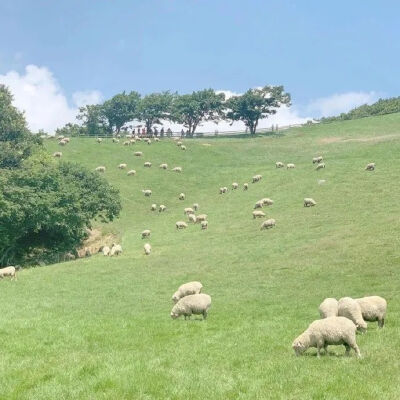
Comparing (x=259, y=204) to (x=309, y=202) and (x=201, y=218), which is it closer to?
(x=309, y=202)

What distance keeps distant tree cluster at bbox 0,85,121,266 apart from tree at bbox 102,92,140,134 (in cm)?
8671

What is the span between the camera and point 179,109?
13188 centimetres

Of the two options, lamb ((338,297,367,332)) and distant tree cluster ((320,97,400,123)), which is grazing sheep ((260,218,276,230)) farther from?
distant tree cluster ((320,97,400,123))

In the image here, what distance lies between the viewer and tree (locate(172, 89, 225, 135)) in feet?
424

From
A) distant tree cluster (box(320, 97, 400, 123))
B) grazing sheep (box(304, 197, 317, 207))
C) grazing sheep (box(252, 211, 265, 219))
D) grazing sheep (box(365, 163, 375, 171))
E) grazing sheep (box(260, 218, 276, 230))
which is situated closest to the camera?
grazing sheep (box(260, 218, 276, 230))

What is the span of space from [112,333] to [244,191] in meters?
45.8

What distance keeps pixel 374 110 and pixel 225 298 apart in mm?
113205

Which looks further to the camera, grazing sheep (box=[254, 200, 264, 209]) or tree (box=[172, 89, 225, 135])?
tree (box=[172, 89, 225, 135])

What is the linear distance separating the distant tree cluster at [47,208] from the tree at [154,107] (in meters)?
77.9

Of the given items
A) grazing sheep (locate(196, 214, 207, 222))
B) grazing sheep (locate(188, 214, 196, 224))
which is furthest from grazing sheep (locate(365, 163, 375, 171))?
grazing sheep (locate(188, 214, 196, 224))

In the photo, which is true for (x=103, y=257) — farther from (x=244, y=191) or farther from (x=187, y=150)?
(x=187, y=150)

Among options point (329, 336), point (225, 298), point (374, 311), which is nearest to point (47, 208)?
point (225, 298)

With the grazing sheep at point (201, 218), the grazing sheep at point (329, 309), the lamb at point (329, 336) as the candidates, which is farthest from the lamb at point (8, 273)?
the lamb at point (329, 336)

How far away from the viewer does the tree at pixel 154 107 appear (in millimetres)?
135625
